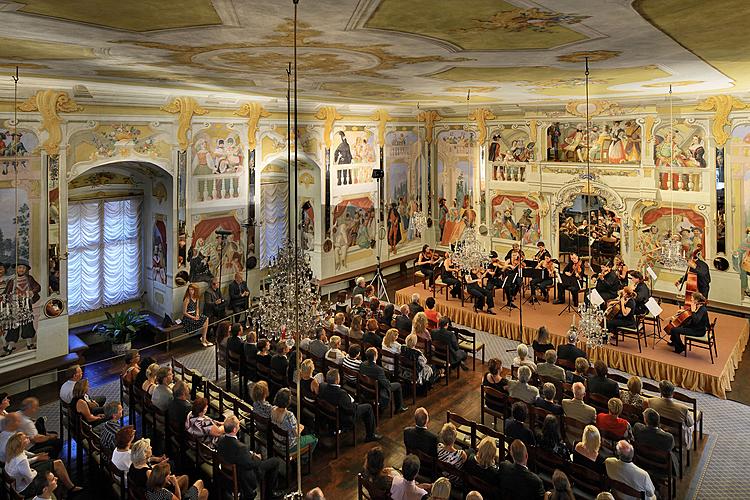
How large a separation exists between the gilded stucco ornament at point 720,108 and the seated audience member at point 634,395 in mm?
9212

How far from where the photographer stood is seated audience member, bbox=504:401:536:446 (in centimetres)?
780

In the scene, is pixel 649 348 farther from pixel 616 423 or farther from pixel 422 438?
pixel 422 438

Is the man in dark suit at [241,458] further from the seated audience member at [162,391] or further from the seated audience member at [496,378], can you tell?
the seated audience member at [496,378]

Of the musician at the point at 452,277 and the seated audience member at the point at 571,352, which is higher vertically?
the musician at the point at 452,277

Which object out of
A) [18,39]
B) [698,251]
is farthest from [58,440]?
[698,251]

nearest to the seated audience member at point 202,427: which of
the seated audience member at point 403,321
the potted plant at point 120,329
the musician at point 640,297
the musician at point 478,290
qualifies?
the seated audience member at point 403,321

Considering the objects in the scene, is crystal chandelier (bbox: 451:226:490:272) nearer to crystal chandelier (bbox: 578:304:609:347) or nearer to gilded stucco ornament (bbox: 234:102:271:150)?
crystal chandelier (bbox: 578:304:609:347)

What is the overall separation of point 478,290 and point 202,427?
8970 mm

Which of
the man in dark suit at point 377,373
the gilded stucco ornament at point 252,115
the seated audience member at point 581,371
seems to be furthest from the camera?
the gilded stucco ornament at point 252,115

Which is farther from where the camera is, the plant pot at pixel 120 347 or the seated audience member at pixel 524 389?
the plant pot at pixel 120 347

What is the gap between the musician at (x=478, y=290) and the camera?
15125 millimetres

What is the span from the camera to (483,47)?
668 centimetres

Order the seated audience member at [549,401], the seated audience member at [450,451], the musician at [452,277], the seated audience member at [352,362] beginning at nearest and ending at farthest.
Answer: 1. the seated audience member at [450,451]
2. the seated audience member at [549,401]
3. the seated audience member at [352,362]
4. the musician at [452,277]

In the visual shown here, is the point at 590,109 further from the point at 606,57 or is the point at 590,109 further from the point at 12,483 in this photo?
the point at 12,483
